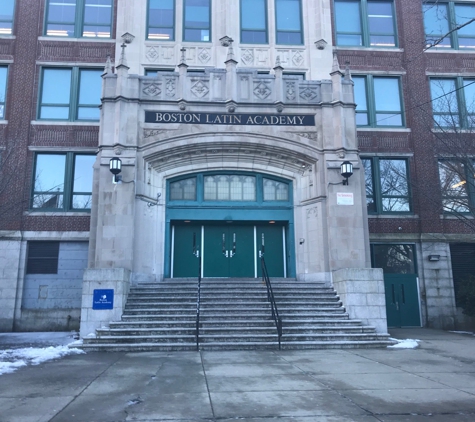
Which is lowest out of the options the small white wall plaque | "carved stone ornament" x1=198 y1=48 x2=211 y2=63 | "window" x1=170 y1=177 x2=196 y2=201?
the small white wall plaque

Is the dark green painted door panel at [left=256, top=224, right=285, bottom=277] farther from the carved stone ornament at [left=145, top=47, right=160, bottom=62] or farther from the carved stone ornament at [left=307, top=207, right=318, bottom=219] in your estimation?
the carved stone ornament at [left=145, top=47, right=160, bottom=62]

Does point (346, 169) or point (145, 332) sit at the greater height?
point (346, 169)

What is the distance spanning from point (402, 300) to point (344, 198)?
573 centimetres

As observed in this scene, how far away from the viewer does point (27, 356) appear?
958 cm

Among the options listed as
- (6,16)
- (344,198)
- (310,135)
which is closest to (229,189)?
(310,135)

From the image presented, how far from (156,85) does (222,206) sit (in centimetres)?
458

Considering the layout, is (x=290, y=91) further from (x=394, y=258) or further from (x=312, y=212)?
(x=394, y=258)

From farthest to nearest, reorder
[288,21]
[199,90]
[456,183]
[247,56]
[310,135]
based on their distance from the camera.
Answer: [288,21] < [247,56] < [456,183] < [310,135] < [199,90]

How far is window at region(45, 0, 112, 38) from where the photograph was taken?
18609mm

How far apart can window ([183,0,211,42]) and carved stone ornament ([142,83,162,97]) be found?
14.9ft

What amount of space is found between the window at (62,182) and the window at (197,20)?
20.8 ft

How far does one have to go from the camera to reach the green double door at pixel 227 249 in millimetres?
16016

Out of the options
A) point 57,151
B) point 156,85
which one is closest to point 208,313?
point 156,85

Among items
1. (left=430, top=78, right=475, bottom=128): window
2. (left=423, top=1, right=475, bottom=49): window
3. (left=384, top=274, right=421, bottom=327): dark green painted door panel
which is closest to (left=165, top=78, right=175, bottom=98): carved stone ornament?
(left=430, top=78, right=475, bottom=128): window
